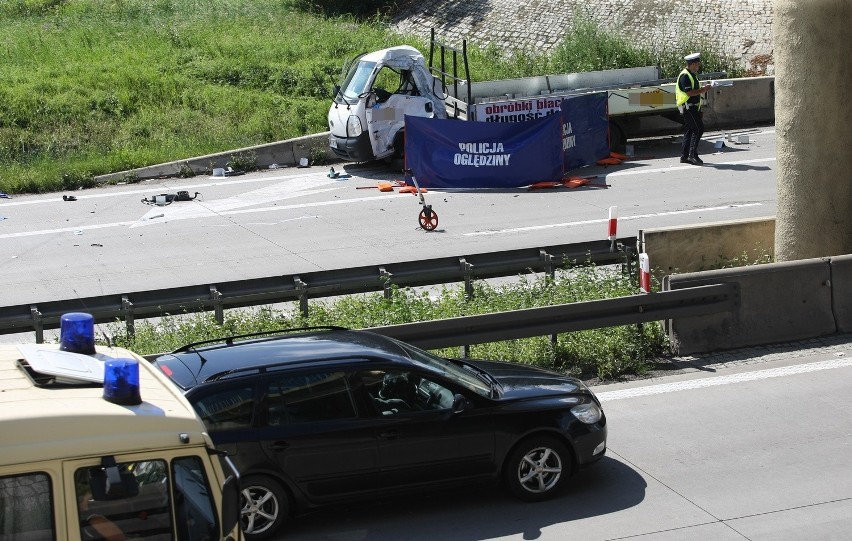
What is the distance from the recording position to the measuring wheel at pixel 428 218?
17.8m

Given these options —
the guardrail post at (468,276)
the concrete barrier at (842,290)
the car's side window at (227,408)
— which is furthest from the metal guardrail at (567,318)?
the car's side window at (227,408)

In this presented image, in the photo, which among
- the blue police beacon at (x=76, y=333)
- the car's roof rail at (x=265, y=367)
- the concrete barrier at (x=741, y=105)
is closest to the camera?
the blue police beacon at (x=76, y=333)

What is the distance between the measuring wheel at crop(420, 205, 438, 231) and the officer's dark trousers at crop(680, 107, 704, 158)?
6.32 m

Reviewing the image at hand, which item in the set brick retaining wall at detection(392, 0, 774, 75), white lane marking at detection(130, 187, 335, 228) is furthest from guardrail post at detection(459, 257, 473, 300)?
brick retaining wall at detection(392, 0, 774, 75)

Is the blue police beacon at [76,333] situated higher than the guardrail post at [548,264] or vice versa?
the blue police beacon at [76,333]

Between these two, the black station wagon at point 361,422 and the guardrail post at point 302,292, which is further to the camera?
the guardrail post at point 302,292

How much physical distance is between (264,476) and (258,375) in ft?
2.31

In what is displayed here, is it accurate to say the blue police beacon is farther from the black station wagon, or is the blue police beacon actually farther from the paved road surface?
the paved road surface

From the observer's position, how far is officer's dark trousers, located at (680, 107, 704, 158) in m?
21.6

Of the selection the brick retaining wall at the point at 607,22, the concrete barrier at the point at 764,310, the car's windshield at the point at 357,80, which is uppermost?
the brick retaining wall at the point at 607,22

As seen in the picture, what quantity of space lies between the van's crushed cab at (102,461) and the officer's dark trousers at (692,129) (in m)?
17.6

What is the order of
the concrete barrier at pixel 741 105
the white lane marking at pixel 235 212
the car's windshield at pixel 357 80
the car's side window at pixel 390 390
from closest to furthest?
the car's side window at pixel 390 390 → the white lane marking at pixel 235 212 → the car's windshield at pixel 357 80 → the concrete barrier at pixel 741 105

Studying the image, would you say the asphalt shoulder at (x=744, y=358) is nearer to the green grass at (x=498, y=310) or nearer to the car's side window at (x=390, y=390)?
the green grass at (x=498, y=310)

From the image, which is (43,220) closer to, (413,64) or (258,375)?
(413,64)
